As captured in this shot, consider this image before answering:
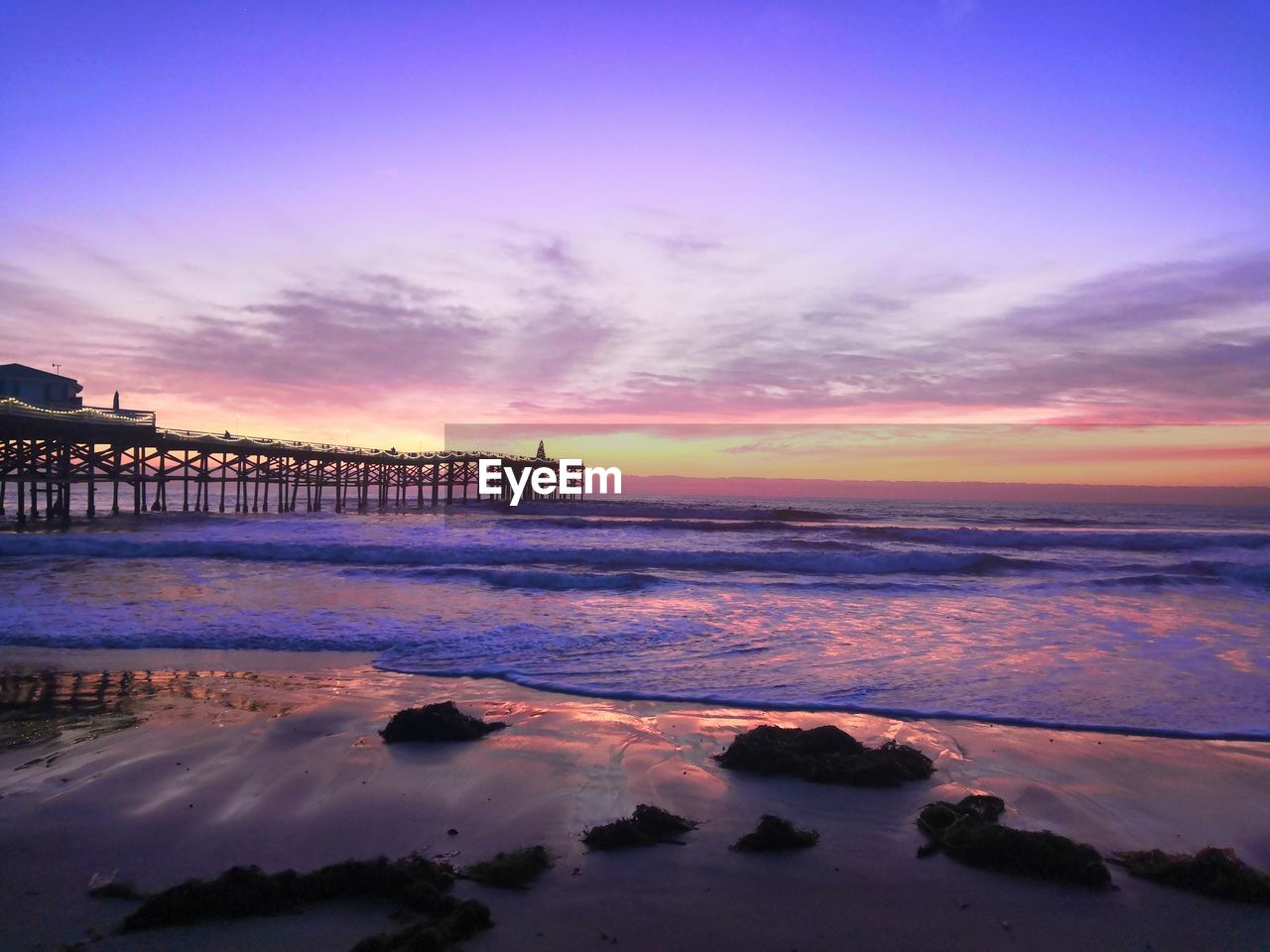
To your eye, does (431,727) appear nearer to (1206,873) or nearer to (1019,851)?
(1019,851)

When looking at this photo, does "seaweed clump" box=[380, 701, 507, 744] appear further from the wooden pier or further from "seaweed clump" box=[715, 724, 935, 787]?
the wooden pier

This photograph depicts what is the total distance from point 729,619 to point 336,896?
9.54 metres

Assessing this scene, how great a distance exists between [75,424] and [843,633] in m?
36.7

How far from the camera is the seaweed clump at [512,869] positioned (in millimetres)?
3879

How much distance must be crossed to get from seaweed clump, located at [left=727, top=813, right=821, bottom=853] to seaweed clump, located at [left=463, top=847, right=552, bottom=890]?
1170 mm

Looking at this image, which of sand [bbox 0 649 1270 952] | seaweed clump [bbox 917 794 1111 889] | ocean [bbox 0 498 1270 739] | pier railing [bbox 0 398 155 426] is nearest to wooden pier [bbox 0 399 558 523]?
pier railing [bbox 0 398 155 426]

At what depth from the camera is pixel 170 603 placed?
1295 centimetres

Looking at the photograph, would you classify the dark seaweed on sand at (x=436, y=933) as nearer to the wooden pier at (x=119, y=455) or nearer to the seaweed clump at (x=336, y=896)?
the seaweed clump at (x=336, y=896)

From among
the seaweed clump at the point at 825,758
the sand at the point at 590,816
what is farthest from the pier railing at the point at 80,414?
the seaweed clump at the point at 825,758

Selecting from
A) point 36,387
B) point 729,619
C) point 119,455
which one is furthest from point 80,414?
point 729,619

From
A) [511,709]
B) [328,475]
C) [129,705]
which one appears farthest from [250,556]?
[328,475]

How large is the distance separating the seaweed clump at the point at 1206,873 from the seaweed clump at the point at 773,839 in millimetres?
1816

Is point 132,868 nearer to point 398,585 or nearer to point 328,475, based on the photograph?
point 398,585

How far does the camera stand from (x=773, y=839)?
441cm
